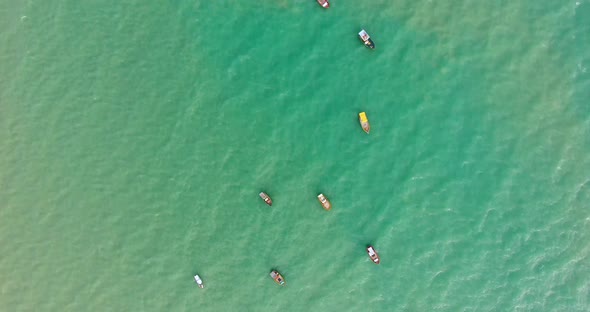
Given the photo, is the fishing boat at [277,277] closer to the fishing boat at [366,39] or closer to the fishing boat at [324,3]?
the fishing boat at [366,39]

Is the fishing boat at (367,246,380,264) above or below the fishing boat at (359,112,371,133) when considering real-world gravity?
below

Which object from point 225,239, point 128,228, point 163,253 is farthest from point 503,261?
point 128,228

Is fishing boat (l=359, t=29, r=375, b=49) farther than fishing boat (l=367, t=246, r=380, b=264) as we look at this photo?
No

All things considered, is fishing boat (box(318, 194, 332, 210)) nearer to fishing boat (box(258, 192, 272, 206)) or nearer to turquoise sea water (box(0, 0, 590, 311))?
turquoise sea water (box(0, 0, 590, 311))

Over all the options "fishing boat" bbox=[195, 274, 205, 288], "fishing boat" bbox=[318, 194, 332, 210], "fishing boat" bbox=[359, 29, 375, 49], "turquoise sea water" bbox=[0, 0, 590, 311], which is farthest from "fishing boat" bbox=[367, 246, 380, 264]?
"fishing boat" bbox=[359, 29, 375, 49]

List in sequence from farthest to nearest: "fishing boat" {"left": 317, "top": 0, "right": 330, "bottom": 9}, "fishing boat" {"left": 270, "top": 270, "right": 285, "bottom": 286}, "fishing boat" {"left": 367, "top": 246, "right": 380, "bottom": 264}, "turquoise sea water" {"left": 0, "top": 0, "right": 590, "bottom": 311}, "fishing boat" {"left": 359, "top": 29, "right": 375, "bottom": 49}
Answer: "fishing boat" {"left": 270, "top": 270, "right": 285, "bottom": 286} → "fishing boat" {"left": 367, "top": 246, "right": 380, "bottom": 264} → "turquoise sea water" {"left": 0, "top": 0, "right": 590, "bottom": 311} → "fishing boat" {"left": 317, "top": 0, "right": 330, "bottom": 9} → "fishing boat" {"left": 359, "top": 29, "right": 375, "bottom": 49}

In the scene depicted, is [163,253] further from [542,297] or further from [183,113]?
[542,297]

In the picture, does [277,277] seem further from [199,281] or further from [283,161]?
[283,161]
